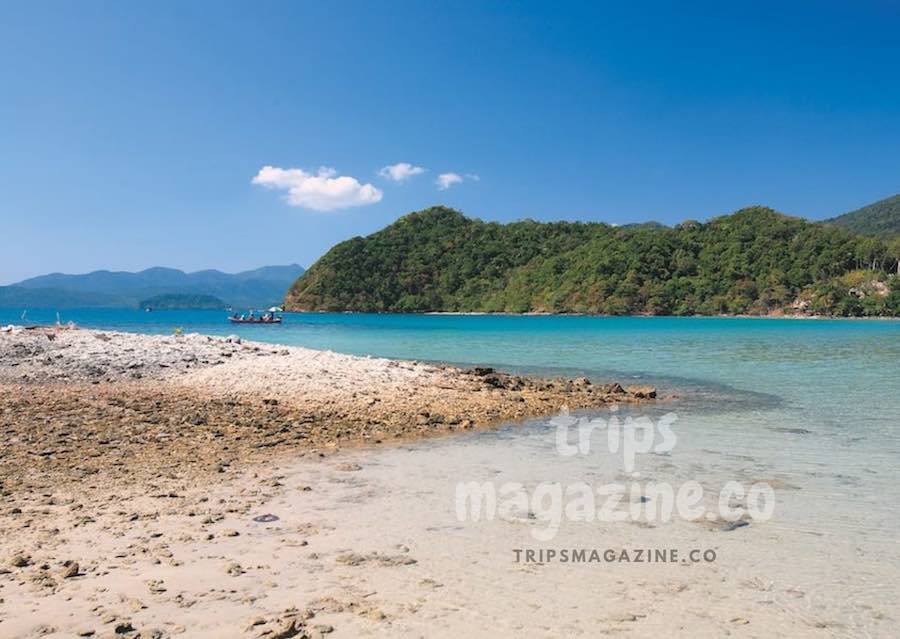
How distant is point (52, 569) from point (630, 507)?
5918 millimetres

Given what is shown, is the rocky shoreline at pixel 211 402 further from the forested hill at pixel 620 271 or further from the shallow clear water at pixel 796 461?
the forested hill at pixel 620 271

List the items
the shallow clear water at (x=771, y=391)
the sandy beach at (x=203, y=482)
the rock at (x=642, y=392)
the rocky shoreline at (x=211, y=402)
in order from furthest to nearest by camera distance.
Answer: the rock at (x=642, y=392), the shallow clear water at (x=771, y=391), the rocky shoreline at (x=211, y=402), the sandy beach at (x=203, y=482)

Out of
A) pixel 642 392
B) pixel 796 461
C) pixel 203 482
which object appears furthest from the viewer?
pixel 642 392

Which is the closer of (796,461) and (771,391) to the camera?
(796,461)

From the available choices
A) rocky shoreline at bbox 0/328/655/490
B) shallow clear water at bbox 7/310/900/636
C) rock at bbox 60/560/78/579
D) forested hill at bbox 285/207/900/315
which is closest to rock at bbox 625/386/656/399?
rocky shoreline at bbox 0/328/655/490

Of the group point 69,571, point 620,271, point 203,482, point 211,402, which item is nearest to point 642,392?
point 211,402

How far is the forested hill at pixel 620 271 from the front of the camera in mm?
130375

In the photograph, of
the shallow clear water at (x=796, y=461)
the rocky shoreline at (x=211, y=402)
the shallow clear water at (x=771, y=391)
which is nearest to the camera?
the shallow clear water at (x=796, y=461)

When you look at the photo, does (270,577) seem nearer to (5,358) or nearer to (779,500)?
(779,500)

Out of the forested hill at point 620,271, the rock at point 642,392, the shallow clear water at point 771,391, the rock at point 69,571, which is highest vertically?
the forested hill at point 620,271

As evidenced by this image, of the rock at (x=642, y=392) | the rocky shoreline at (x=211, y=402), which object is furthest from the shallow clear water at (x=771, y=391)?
the rocky shoreline at (x=211, y=402)

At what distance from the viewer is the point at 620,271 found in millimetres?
151500

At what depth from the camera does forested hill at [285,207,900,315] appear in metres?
130

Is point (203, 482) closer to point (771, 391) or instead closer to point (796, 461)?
point (796, 461)
